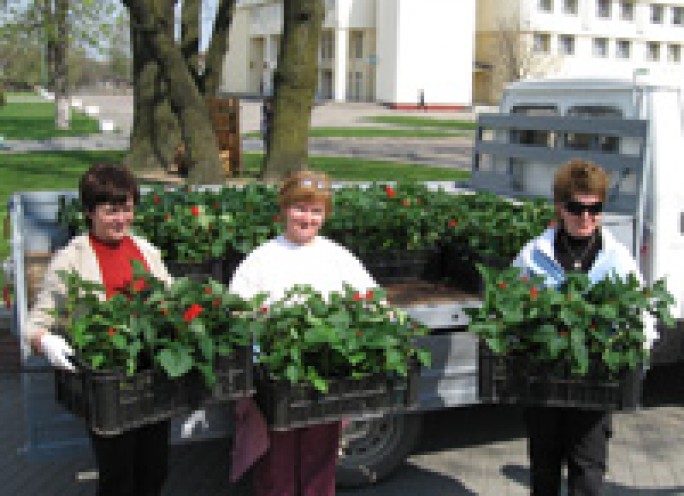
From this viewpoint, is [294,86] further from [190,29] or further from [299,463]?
[299,463]

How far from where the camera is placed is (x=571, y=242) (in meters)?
4.00

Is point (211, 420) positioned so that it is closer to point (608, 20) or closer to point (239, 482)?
point (239, 482)

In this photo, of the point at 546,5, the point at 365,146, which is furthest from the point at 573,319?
the point at 546,5

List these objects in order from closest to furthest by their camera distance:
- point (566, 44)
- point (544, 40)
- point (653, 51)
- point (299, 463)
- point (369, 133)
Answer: point (299, 463), point (369, 133), point (544, 40), point (566, 44), point (653, 51)

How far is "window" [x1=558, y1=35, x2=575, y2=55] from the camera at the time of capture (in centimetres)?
7575

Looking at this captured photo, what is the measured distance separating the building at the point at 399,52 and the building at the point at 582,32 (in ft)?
9.73

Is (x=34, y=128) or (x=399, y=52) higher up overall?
(x=399, y=52)

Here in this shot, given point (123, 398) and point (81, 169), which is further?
point (81, 169)

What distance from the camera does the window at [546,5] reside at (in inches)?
2904

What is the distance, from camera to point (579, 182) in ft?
12.5

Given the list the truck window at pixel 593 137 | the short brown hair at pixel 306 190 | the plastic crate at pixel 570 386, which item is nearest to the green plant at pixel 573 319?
the plastic crate at pixel 570 386

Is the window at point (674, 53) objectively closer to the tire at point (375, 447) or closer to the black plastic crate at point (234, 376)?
the tire at point (375, 447)

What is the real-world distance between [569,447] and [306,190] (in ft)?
5.17

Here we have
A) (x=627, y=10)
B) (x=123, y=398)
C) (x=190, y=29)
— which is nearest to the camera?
(x=123, y=398)
